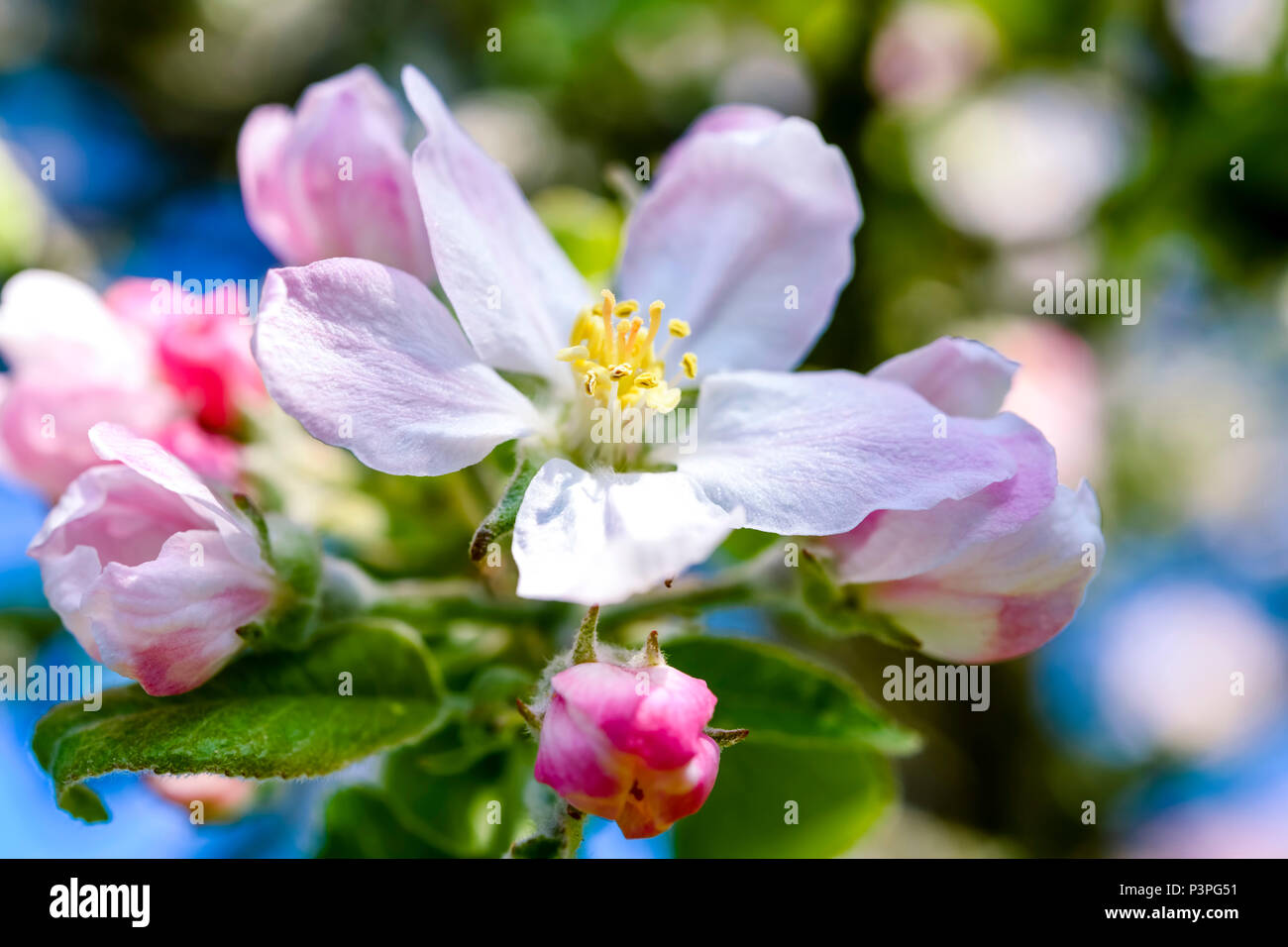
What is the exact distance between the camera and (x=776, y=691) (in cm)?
144

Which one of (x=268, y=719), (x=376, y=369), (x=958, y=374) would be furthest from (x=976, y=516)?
(x=268, y=719)

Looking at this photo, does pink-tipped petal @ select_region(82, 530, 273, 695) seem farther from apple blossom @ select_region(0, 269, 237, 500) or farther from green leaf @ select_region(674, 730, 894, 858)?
green leaf @ select_region(674, 730, 894, 858)

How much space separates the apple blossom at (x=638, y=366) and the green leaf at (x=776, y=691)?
24 centimetres

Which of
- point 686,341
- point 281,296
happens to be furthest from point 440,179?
point 686,341

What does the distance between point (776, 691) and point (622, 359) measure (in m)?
0.44

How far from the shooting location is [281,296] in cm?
112

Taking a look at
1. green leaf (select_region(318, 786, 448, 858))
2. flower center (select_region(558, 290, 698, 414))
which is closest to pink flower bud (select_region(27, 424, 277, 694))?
flower center (select_region(558, 290, 698, 414))

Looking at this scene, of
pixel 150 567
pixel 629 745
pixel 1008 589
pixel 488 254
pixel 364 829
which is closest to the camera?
pixel 629 745

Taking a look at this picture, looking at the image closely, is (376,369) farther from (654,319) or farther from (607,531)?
(654,319)

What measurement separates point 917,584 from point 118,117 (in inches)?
117

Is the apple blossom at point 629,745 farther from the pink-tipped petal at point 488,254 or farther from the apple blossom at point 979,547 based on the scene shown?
the pink-tipped petal at point 488,254

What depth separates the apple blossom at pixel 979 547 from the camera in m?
1.18

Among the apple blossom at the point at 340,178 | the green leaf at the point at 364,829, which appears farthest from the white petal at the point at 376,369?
the green leaf at the point at 364,829
